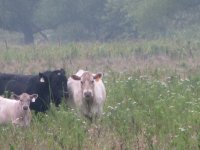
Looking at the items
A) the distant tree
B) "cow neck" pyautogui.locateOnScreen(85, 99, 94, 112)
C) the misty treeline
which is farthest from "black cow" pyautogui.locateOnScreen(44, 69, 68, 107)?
the distant tree

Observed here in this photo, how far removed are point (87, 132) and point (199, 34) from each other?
29.3 metres

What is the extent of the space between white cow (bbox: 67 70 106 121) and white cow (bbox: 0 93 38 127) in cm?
93

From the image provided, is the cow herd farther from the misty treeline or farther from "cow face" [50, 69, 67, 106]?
the misty treeline

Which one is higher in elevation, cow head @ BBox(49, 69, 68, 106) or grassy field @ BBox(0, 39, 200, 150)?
cow head @ BBox(49, 69, 68, 106)

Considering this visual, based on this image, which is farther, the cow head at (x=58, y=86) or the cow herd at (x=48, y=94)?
the cow head at (x=58, y=86)

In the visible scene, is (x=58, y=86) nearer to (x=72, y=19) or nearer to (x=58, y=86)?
(x=58, y=86)

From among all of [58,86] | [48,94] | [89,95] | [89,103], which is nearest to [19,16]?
[48,94]

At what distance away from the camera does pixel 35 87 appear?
1343cm

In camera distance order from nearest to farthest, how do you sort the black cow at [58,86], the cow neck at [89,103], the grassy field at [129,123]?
the grassy field at [129,123]
the cow neck at [89,103]
the black cow at [58,86]

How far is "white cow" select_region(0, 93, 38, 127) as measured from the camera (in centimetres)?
1143

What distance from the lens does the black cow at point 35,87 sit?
1305 cm

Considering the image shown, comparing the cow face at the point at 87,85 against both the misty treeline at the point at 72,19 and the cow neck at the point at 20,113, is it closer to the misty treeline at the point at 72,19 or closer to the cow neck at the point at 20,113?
the cow neck at the point at 20,113

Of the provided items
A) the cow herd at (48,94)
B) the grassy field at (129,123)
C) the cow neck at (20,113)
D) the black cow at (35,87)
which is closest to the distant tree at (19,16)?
the grassy field at (129,123)

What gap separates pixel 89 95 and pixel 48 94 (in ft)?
5.19
